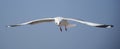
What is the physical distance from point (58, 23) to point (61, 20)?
5cm

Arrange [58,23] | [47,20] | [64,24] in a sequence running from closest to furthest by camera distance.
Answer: [58,23] < [64,24] < [47,20]

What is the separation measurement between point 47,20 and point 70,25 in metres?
0.18

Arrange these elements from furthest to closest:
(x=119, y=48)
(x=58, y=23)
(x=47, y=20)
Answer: (x=119, y=48), (x=47, y=20), (x=58, y=23)

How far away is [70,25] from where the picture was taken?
1.92 metres

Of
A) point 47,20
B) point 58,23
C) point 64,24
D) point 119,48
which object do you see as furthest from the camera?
point 119,48

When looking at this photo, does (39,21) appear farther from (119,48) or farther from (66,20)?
(119,48)

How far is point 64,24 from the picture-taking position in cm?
184

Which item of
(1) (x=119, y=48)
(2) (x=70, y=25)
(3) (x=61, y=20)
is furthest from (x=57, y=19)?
(1) (x=119, y=48)

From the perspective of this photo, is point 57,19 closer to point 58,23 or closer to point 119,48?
point 58,23

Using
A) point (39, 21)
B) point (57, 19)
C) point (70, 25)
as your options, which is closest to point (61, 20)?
point (57, 19)

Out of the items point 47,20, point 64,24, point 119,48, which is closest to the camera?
point 64,24

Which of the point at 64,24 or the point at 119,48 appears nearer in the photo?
the point at 64,24

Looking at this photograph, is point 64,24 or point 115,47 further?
point 115,47

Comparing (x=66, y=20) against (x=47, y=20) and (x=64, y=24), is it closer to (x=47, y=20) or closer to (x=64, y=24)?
(x=64, y=24)
